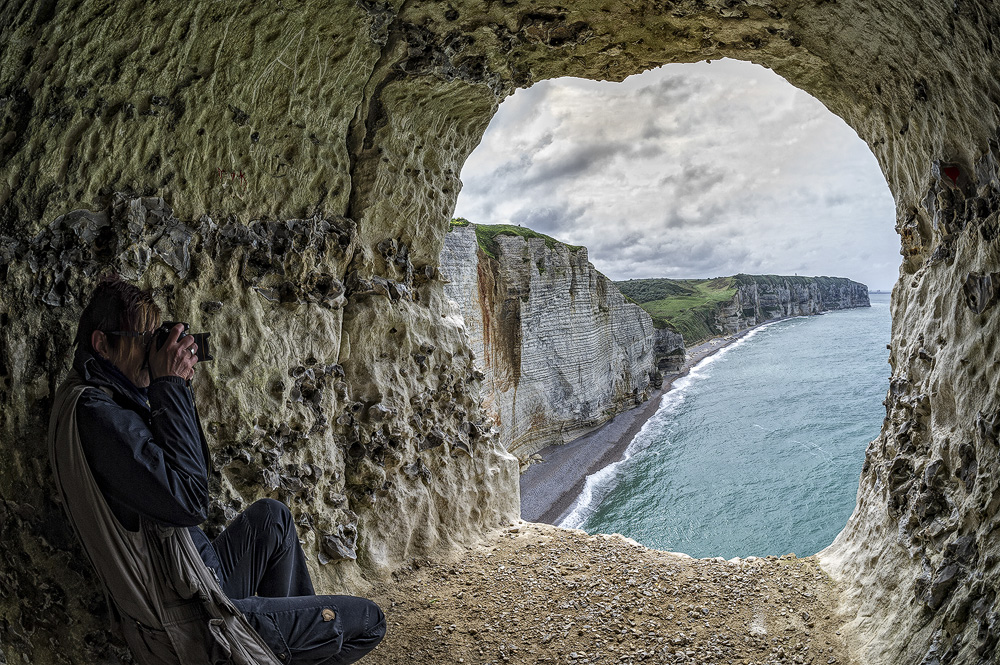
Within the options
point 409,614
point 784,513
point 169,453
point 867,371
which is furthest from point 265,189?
point 867,371

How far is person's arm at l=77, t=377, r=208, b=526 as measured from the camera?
7.22ft

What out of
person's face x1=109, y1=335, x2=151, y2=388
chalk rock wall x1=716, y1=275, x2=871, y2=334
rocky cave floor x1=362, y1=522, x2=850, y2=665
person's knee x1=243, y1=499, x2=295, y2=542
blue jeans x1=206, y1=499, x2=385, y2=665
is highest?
chalk rock wall x1=716, y1=275, x2=871, y2=334

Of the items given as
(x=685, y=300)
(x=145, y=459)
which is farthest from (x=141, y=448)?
(x=685, y=300)

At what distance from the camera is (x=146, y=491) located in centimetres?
220

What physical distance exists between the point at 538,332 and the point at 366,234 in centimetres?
1975

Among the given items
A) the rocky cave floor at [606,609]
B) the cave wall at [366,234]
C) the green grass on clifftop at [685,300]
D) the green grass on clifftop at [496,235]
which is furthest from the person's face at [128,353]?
the green grass on clifftop at [685,300]

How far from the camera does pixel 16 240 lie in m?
3.05

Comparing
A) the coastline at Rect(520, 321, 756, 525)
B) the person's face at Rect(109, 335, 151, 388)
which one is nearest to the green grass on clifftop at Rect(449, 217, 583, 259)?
the coastline at Rect(520, 321, 756, 525)

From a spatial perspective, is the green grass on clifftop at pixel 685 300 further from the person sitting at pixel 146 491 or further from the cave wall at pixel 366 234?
the person sitting at pixel 146 491

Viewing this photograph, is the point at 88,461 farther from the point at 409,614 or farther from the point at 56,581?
the point at 409,614

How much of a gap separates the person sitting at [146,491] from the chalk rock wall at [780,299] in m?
68.3

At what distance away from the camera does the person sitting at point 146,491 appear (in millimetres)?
2223

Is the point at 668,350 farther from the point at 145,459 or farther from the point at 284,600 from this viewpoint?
the point at 145,459

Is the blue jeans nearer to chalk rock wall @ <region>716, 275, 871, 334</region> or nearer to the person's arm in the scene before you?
the person's arm
